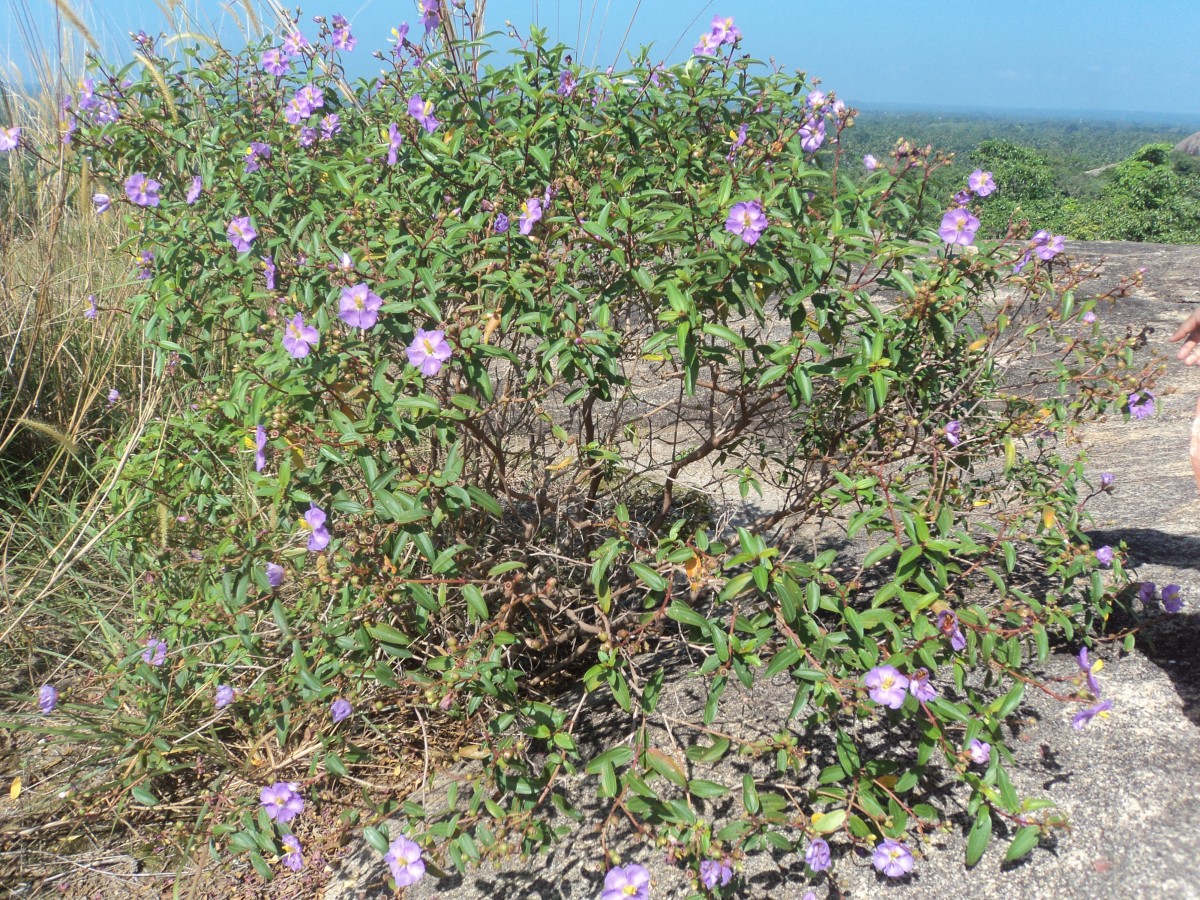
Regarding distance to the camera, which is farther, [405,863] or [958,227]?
[958,227]

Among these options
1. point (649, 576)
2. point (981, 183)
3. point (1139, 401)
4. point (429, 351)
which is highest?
point (981, 183)

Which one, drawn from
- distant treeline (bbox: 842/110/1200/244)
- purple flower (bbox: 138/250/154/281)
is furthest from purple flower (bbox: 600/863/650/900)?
distant treeline (bbox: 842/110/1200/244)

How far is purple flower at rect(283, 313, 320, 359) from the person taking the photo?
4.89 ft

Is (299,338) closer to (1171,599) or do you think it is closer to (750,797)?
(750,797)

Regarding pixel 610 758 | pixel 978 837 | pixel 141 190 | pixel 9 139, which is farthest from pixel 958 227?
pixel 9 139

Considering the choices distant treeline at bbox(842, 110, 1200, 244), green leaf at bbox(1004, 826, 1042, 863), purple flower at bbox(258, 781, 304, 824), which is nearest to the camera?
green leaf at bbox(1004, 826, 1042, 863)

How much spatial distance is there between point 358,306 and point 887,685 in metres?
1.11

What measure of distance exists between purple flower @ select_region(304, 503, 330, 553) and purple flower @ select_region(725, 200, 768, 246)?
0.89 metres

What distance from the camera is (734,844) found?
58.9 inches

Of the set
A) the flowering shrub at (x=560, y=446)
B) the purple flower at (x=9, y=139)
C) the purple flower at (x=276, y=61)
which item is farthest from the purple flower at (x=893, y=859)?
the purple flower at (x=9, y=139)

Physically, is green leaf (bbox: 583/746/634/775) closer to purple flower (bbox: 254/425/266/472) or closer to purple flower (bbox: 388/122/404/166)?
purple flower (bbox: 254/425/266/472)

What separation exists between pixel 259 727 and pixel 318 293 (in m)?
1.07

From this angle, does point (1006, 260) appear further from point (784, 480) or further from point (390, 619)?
point (390, 619)

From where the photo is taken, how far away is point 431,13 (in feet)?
6.55
